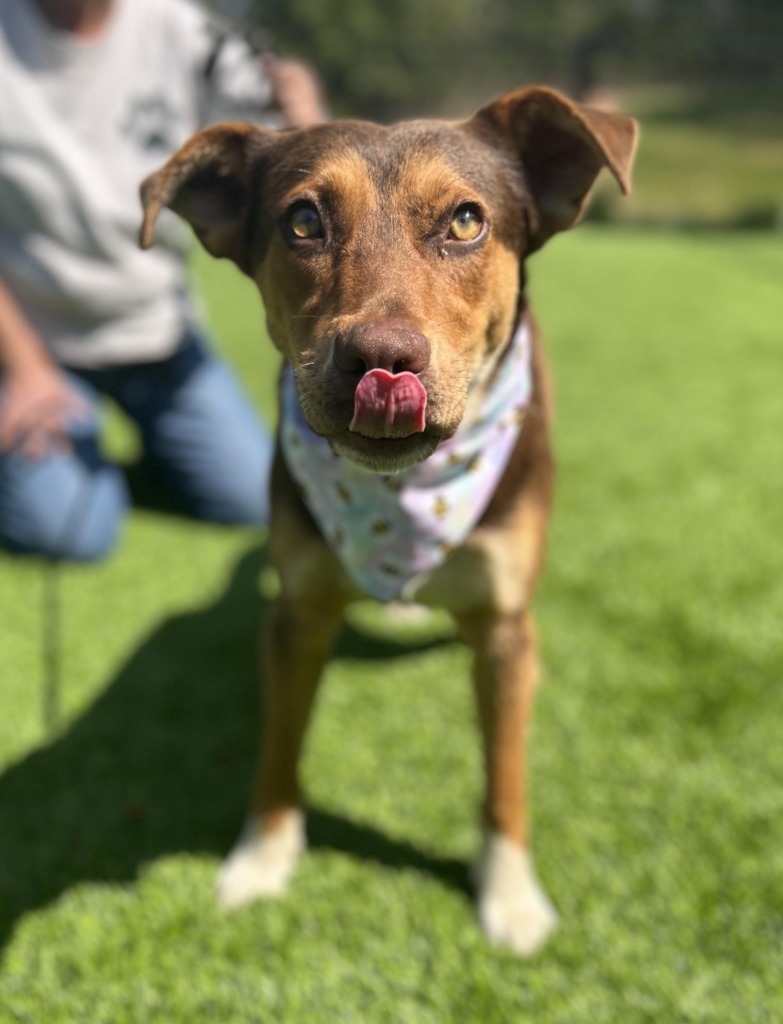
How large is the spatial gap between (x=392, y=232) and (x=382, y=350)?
392 millimetres

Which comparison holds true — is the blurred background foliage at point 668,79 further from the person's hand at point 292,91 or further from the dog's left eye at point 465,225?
the dog's left eye at point 465,225

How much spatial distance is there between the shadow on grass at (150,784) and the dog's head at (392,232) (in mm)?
1365

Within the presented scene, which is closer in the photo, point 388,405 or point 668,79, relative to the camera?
point 388,405

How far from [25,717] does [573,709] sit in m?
1.81

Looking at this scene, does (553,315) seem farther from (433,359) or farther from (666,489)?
(433,359)

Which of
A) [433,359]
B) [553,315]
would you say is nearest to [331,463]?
[433,359]

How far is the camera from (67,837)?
238 cm

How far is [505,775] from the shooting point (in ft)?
7.25

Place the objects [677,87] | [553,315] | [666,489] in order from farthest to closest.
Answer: [677,87], [553,315], [666,489]

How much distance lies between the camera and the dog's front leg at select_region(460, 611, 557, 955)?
6.99 ft

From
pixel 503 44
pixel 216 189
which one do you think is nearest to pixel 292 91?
pixel 216 189

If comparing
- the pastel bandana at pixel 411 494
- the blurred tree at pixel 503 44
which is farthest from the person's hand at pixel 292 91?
the blurred tree at pixel 503 44

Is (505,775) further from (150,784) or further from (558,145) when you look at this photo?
(558,145)

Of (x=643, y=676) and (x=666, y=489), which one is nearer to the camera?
(x=643, y=676)
